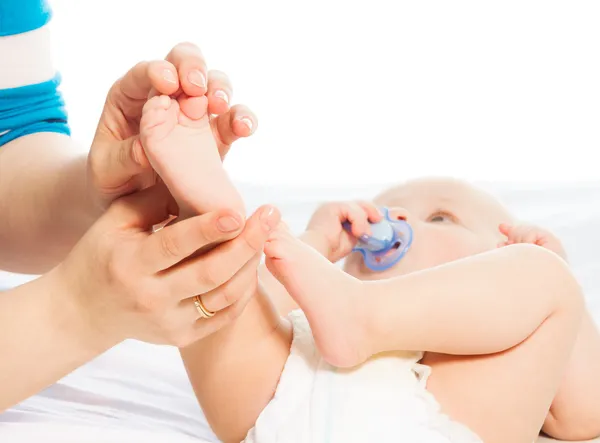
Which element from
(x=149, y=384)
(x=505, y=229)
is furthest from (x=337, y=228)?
(x=149, y=384)

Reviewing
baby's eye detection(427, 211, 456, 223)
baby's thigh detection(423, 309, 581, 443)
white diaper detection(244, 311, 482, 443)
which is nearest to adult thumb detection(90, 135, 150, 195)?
white diaper detection(244, 311, 482, 443)

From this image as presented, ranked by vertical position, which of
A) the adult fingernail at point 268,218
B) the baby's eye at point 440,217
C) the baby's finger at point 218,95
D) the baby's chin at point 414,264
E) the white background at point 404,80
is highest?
the baby's finger at point 218,95

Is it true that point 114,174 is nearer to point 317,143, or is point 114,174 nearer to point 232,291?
point 232,291

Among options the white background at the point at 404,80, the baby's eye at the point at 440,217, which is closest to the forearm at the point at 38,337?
the baby's eye at the point at 440,217

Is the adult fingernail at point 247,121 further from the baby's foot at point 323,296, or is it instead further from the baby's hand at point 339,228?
the baby's hand at point 339,228

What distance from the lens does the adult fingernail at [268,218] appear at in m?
0.80

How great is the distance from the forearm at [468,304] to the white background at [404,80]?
1603 mm

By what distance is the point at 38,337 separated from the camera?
85cm

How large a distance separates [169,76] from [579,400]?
0.69 m

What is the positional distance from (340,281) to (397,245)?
1.15ft

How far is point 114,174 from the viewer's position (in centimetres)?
90

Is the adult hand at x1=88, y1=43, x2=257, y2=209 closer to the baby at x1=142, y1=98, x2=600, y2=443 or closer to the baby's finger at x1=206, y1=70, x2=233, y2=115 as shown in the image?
the baby's finger at x1=206, y1=70, x2=233, y2=115

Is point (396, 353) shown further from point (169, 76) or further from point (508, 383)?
point (169, 76)

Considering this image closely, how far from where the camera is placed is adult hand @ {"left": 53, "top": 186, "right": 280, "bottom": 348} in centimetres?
77
